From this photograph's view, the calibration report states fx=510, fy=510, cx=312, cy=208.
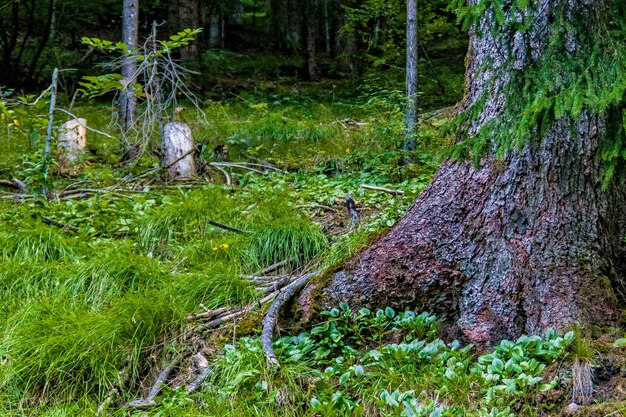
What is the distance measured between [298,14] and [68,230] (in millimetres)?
12981

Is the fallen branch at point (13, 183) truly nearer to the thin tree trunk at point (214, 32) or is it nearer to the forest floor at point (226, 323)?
the forest floor at point (226, 323)

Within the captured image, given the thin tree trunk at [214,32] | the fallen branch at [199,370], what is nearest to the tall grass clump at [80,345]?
the fallen branch at [199,370]

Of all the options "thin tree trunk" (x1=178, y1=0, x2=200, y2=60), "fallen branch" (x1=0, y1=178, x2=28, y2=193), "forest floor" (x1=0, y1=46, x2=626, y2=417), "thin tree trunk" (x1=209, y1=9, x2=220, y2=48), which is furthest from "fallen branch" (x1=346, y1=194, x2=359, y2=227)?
"thin tree trunk" (x1=209, y1=9, x2=220, y2=48)

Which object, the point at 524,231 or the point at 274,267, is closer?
the point at 524,231

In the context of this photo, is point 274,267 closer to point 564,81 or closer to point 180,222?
point 180,222

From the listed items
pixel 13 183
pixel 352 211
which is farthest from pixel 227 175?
pixel 13 183

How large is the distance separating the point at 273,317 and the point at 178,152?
3837mm

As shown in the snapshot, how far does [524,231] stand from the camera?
235 centimetres

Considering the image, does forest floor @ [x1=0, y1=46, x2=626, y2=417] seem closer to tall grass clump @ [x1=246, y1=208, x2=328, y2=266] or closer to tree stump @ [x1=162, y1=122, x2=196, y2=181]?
tall grass clump @ [x1=246, y1=208, x2=328, y2=266]

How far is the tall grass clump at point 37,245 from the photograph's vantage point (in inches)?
143

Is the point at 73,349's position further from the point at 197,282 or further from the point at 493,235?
the point at 493,235

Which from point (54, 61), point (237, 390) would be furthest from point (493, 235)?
point (54, 61)

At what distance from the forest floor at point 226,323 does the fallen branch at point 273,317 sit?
4cm

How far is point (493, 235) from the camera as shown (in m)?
2.43
